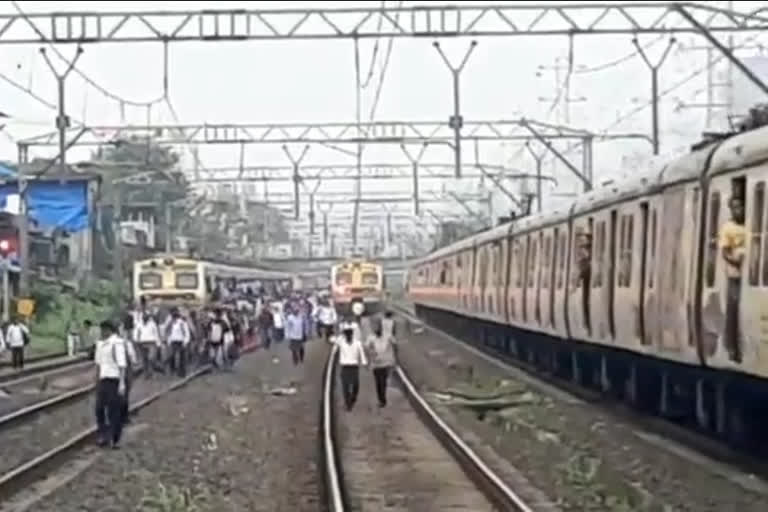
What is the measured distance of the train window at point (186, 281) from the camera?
46.3m

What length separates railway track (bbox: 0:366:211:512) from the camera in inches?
733

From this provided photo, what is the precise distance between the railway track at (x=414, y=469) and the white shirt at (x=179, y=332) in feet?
31.7

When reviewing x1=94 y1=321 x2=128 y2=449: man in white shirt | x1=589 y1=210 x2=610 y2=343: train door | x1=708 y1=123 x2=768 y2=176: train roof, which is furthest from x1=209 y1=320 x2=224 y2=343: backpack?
x1=708 y1=123 x2=768 y2=176: train roof

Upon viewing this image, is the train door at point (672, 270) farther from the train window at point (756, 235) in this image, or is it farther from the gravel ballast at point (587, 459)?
the train window at point (756, 235)

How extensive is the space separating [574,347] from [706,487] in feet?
43.4

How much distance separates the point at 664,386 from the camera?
22922mm

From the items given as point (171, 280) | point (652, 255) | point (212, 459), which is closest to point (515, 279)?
point (171, 280)

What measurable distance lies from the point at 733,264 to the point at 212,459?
747 cm

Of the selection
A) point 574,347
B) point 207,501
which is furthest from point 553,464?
point 574,347

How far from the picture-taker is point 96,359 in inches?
807

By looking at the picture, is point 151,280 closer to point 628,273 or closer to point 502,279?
point 502,279

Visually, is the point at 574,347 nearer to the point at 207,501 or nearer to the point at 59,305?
the point at 207,501

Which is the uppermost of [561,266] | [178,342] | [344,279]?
[344,279]

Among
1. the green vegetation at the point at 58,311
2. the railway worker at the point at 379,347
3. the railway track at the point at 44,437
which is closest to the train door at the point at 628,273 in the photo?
the railway worker at the point at 379,347
